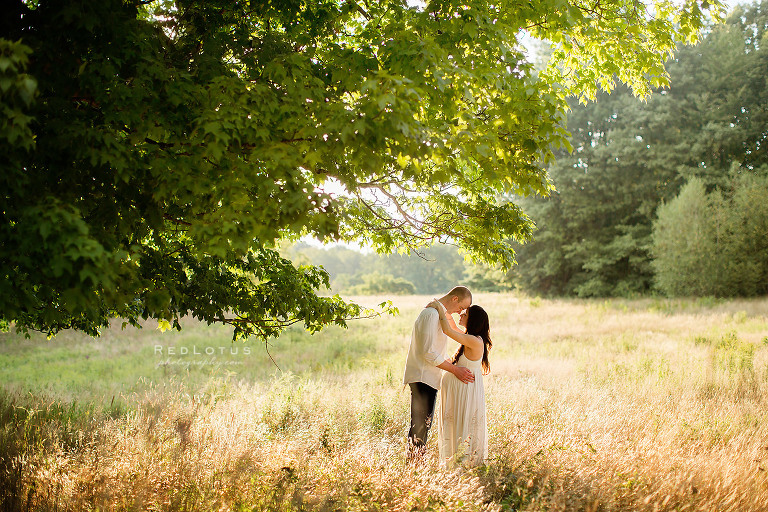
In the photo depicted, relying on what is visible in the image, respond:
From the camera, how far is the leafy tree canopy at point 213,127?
10.8ft

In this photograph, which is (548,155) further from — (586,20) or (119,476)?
(119,476)

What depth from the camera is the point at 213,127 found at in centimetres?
348

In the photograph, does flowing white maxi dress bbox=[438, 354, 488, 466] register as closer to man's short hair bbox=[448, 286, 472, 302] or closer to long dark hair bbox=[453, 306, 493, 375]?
long dark hair bbox=[453, 306, 493, 375]

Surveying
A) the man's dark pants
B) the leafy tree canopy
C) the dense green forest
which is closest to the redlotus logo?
the leafy tree canopy

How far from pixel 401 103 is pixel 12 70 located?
7.51 feet

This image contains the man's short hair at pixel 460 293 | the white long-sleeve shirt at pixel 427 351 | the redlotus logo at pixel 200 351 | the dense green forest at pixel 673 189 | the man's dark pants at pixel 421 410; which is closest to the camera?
the white long-sleeve shirt at pixel 427 351

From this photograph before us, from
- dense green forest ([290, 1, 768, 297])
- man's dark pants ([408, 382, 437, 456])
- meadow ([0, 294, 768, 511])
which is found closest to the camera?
meadow ([0, 294, 768, 511])

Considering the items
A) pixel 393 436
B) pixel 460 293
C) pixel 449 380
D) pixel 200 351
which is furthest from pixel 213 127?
pixel 200 351

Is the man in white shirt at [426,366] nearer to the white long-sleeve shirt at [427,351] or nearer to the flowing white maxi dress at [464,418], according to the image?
the white long-sleeve shirt at [427,351]

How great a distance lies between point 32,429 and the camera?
663 centimetres

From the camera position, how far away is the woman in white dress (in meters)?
5.51

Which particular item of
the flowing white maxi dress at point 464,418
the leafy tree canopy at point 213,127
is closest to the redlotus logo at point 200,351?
the leafy tree canopy at point 213,127

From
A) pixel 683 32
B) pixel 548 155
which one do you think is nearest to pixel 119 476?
pixel 548 155

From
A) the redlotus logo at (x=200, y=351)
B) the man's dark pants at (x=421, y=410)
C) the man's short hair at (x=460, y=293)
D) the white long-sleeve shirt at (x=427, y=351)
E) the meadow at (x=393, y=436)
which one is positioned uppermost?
the man's short hair at (x=460, y=293)
